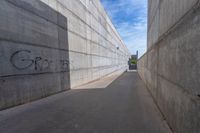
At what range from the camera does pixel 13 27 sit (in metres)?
4.41

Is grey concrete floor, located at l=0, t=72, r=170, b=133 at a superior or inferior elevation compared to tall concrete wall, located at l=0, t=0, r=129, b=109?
inferior

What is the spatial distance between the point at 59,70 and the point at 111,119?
4255mm

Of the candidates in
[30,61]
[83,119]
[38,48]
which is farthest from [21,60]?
[83,119]

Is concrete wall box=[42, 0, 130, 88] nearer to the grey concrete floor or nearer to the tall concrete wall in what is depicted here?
the tall concrete wall

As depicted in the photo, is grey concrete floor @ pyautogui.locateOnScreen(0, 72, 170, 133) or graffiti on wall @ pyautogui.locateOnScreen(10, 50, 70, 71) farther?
graffiti on wall @ pyautogui.locateOnScreen(10, 50, 70, 71)

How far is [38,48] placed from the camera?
540 centimetres

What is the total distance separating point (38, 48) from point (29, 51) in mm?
483

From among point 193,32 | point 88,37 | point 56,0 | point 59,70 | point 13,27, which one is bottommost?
point 59,70

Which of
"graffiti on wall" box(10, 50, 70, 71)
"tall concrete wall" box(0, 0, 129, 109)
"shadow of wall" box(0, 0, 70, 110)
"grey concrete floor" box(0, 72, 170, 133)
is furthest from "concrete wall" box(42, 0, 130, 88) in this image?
"grey concrete floor" box(0, 72, 170, 133)

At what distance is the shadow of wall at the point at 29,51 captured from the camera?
4164mm

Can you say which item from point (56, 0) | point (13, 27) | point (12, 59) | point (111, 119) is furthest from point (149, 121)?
point (56, 0)

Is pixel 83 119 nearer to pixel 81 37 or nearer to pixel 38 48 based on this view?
pixel 38 48

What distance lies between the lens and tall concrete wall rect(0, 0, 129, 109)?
422 centimetres

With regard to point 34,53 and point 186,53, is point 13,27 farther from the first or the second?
point 186,53
